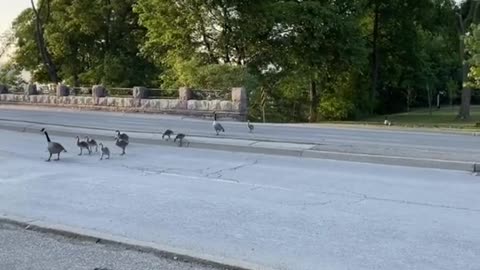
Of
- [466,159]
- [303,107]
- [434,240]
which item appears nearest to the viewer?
[434,240]

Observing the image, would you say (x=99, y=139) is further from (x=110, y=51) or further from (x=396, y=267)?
(x=110, y=51)

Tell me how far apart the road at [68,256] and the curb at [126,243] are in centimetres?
7

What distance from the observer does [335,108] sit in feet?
135

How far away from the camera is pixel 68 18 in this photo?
44.4 m

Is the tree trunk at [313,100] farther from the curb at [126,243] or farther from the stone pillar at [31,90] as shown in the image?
the curb at [126,243]

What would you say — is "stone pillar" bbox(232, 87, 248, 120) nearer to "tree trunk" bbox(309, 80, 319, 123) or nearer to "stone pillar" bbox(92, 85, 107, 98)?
→ "stone pillar" bbox(92, 85, 107, 98)

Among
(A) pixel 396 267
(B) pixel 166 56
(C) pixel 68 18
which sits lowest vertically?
(A) pixel 396 267

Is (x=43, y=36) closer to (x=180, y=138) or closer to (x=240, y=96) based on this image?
(x=240, y=96)

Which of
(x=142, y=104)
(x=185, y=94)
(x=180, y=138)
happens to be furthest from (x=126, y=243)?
(x=142, y=104)

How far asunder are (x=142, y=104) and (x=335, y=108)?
1790cm

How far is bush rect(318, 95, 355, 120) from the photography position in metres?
40.8

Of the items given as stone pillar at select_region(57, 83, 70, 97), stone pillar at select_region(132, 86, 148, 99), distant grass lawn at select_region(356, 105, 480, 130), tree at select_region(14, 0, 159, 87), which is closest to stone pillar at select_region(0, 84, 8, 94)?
tree at select_region(14, 0, 159, 87)

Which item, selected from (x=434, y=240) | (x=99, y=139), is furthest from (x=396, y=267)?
(x=99, y=139)

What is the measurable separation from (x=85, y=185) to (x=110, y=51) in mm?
37769
